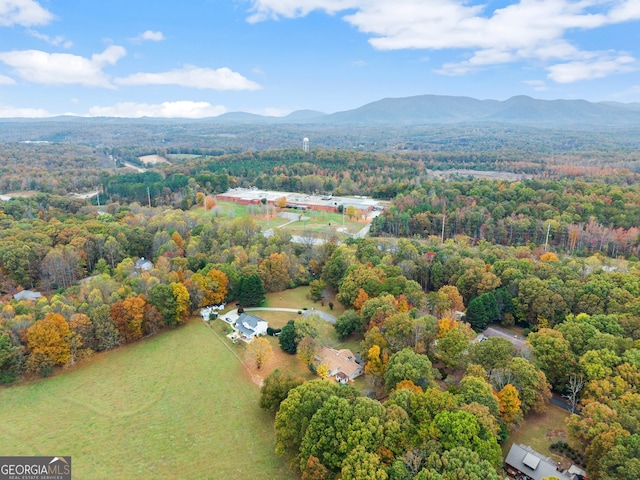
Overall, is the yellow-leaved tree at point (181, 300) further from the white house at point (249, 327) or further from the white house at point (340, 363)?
the white house at point (340, 363)

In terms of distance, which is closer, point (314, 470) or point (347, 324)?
point (314, 470)

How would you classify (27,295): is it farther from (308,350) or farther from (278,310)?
(308,350)

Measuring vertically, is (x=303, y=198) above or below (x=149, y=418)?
above

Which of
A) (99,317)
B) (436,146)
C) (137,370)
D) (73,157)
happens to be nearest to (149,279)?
(99,317)

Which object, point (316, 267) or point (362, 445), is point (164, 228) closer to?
point (316, 267)

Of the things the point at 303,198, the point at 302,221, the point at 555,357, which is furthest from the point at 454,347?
the point at 303,198

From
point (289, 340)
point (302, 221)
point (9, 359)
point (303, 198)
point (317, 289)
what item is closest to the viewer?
point (9, 359)
